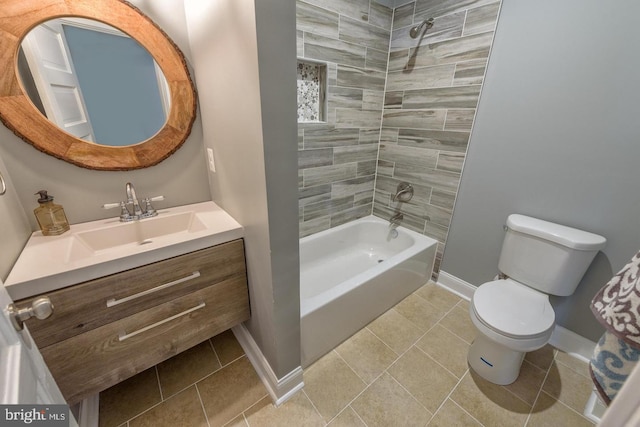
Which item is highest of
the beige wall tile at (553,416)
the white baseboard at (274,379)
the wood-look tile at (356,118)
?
the wood-look tile at (356,118)

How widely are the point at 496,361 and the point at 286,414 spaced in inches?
45.0

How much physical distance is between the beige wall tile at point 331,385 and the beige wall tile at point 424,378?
0.25m

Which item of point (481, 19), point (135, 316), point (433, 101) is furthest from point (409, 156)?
point (135, 316)

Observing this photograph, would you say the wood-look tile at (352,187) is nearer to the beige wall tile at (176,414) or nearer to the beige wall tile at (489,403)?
the beige wall tile at (489,403)

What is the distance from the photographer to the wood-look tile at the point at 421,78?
1782 millimetres

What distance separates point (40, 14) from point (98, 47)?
0.59 ft

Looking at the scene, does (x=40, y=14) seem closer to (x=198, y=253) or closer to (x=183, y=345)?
(x=198, y=253)

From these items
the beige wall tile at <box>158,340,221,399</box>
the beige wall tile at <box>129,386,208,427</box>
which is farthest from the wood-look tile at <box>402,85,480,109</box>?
the beige wall tile at <box>129,386,208,427</box>

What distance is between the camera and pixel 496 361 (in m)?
1.34

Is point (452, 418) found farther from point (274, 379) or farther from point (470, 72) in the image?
point (470, 72)

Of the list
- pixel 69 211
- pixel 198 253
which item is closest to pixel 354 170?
pixel 198 253

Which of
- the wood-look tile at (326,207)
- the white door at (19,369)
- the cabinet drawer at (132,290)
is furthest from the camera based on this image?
the wood-look tile at (326,207)

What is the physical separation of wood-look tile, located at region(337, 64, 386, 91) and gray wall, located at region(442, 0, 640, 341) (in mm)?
818

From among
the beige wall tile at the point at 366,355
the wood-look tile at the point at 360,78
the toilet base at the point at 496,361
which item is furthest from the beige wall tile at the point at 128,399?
the wood-look tile at the point at 360,78
